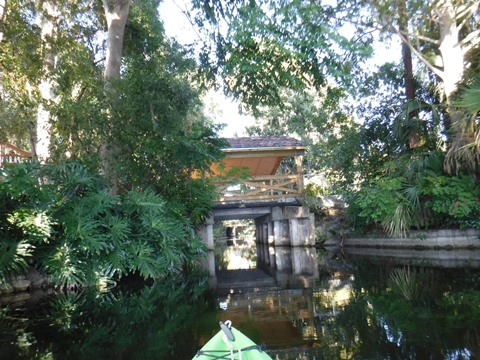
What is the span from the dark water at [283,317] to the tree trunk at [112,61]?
11.1ft

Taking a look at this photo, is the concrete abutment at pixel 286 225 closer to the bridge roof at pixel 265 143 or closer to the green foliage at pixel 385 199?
the bridge roof at pixel 265 143

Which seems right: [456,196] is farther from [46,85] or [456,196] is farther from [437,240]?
[46,85]

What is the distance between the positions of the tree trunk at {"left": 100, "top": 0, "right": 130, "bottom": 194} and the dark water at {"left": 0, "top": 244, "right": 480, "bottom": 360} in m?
3.38

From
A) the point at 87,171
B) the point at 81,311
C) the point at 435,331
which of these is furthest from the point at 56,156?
the point at 435,331

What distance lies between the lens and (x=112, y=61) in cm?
1191

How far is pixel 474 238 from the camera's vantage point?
1272cm

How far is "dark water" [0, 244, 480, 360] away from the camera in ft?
15.8

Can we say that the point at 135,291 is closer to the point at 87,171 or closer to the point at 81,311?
the point at 81,311

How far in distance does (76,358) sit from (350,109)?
15.2 meters

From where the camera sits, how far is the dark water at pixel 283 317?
4805 millimetres

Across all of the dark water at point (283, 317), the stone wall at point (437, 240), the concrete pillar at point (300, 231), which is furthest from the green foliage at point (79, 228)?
the concrete pillar at point (300, 231)

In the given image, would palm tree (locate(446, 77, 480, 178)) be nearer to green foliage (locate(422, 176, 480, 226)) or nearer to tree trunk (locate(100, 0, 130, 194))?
green foliage (locate(422, 176, 480, 226))

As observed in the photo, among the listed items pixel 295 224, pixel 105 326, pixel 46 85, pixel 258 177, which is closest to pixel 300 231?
pixel 295 224

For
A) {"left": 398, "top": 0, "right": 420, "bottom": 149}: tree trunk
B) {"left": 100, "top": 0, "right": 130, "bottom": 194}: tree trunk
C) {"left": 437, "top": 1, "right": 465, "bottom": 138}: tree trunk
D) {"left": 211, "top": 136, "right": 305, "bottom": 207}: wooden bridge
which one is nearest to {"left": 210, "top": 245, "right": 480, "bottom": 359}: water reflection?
{"left": 100, "top": 0, "right": 130, "bottom": 194}: tree trunk
